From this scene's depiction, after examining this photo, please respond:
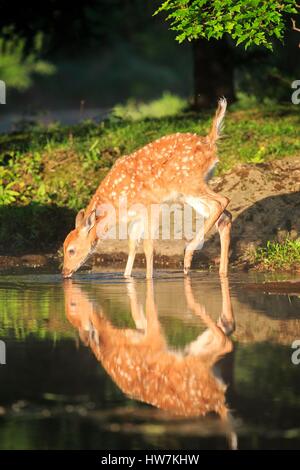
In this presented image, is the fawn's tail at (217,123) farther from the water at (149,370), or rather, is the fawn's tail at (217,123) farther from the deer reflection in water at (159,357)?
the deer reflection in water at (159,357)

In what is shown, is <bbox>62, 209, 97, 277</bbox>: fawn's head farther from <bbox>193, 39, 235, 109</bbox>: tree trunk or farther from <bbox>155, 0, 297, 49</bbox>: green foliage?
<bbox>193, 39, 235, 109</bbox>: tree trunk

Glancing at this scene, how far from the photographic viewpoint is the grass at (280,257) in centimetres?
1538

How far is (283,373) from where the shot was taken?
30.0ft

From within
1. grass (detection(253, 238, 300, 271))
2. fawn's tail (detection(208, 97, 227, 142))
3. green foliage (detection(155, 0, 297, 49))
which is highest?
green foliage (detection(155, 0, 297, 49))

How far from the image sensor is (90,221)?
15711mm

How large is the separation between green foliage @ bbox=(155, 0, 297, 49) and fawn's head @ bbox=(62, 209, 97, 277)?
244 centimetres

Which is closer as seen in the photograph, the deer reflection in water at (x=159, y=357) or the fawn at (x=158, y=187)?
the deer reflection in water at (x=159, y=357)

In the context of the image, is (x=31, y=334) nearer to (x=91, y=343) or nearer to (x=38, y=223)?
(x=91, y=343)

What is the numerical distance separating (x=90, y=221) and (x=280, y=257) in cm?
230

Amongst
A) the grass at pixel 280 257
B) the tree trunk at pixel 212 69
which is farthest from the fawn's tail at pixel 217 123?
the tree trunk at pixel 212 69

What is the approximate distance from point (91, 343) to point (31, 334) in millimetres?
722

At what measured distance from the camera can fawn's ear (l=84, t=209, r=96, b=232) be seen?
1567 cm

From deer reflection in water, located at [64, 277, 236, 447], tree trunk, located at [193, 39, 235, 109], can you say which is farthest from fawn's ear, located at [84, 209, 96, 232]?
tree trunk, located at [193, 39, 235, 109]

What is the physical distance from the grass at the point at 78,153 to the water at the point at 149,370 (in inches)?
176
